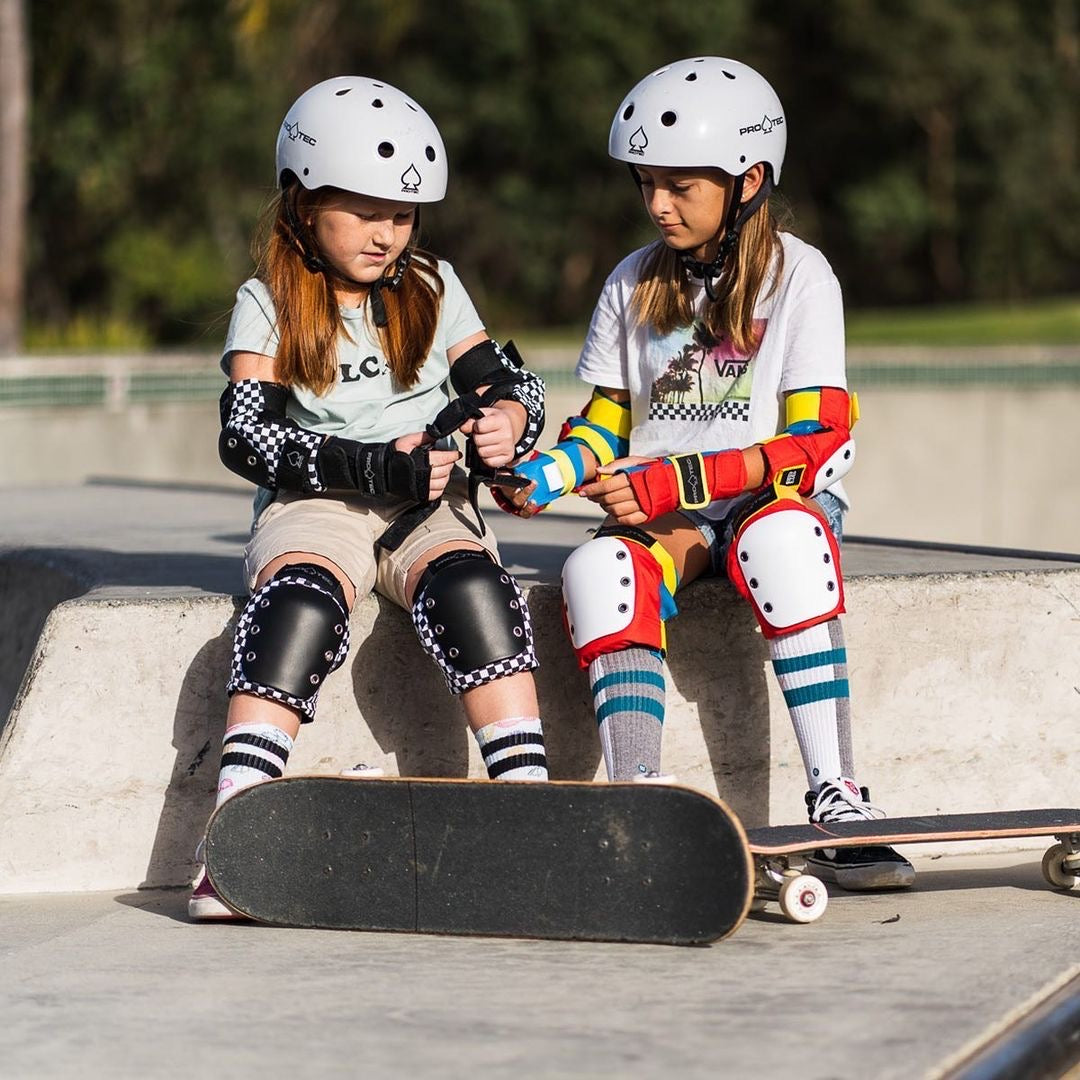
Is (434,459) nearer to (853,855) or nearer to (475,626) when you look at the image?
(475,626)

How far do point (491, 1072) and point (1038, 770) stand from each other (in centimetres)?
209

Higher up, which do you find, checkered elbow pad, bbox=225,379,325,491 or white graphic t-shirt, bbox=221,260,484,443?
white graphic t-shirt, bbox=221,260,484,443

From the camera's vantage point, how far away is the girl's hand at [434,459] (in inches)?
135

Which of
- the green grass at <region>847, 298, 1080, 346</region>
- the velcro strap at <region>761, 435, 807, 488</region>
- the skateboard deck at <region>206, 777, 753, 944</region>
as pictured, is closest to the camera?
the skateboard deck at <region>206, 777, 753, 944</region>

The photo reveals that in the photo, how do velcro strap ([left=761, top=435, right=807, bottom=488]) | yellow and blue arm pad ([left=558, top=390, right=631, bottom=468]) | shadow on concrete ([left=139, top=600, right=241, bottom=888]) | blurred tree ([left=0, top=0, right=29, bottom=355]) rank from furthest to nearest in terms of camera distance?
blurred tree ([left=0, top=0, right=29, bottom=355]) < yellow and blue arm pad ([left=558, top=390, right=631, bottom=468]) < shadow on concrete ([left=139, top=600, right=241, bottom=888]) < velcro strap ([left=761, top=435, right=807, bottom=488])

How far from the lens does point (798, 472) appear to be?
3.55 meters

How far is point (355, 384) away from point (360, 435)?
0.11 metres

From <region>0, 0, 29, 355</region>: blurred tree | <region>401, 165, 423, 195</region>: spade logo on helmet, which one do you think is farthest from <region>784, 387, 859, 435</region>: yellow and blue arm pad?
<region>0, 0, 29, 355</region>: blurred tree

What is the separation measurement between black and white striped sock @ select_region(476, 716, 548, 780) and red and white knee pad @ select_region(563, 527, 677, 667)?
0.19 metres

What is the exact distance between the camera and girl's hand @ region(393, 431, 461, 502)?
3441 mm

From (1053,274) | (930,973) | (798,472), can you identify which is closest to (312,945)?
(930,973)

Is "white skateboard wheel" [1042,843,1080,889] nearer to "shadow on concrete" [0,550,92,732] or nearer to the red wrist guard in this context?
the red wrist guard

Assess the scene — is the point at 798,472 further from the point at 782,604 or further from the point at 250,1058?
the point at 250,1058

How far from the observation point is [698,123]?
364 centimetres
